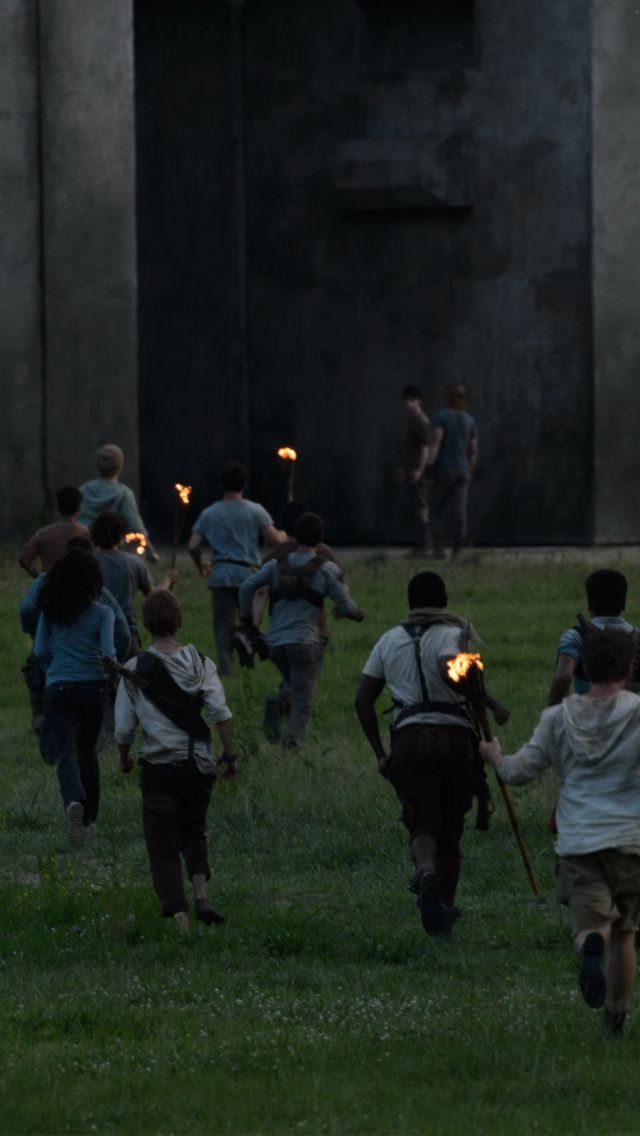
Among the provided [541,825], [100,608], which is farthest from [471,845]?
[100,608]

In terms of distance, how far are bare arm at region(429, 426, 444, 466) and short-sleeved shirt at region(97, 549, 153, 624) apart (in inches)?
484

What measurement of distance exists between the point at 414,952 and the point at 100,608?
3408 mm

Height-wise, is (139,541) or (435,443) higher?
(435,443)

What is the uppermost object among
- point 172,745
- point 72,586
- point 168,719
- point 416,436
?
point 416,436

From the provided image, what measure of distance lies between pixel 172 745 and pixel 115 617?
2707 mm

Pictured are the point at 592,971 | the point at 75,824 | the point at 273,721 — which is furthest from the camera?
the point at 273,721

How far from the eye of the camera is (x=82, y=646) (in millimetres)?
12859

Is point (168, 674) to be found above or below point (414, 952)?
above

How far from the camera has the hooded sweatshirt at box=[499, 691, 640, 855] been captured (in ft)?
27.5

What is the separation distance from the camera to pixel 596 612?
34.6 ft

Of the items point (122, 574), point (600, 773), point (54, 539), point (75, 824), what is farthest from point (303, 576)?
point (600, 773)

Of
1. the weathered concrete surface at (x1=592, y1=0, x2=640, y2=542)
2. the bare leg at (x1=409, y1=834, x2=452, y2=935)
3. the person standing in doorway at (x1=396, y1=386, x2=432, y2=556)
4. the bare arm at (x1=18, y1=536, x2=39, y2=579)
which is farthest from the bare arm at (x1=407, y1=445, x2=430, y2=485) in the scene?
the bare leg at (x1=409, y1=834, x2=452, y2=935)

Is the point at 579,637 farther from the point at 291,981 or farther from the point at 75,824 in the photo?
the point at 75,824

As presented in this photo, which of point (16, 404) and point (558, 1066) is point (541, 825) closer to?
point (558, 1066)
